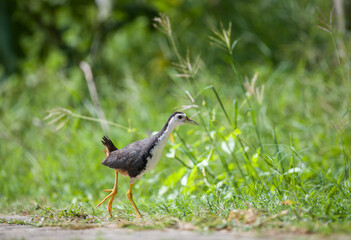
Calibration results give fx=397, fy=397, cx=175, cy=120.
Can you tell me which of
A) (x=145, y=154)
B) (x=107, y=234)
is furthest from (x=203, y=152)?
(x=107, y=234)

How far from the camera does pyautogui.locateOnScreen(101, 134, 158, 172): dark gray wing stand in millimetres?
2787

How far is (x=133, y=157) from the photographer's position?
2807mm

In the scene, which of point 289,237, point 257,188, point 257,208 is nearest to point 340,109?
point 257,188

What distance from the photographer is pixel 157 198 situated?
12.2 ft

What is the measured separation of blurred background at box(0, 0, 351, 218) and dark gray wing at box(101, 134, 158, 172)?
0.50m

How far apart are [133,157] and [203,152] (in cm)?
143

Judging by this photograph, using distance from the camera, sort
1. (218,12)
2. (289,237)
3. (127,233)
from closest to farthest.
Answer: (289,237) → (127,233) → (218,12)

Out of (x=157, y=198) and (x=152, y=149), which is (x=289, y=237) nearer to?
(x=152, y=149)

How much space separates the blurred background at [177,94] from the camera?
349 centimetres

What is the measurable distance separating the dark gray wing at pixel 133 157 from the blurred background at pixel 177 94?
19.7 inches

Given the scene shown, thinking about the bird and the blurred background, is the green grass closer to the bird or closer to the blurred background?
the blurred background

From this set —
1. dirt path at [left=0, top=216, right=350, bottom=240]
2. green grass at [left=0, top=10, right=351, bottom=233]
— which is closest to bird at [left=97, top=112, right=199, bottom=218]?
green grass at [left=0, top=10, right=351, bottom=233]

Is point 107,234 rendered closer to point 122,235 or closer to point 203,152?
point 122,235

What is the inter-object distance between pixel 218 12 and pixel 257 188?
5886 millimetres
